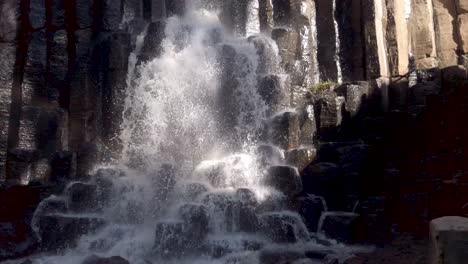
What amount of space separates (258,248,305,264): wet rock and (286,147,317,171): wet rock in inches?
116

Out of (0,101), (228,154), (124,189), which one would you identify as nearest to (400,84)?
(228,154)

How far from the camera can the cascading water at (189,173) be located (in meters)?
9.03

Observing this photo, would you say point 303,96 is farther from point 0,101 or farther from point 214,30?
point 0,101

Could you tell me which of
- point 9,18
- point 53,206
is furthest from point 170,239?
point 9,18

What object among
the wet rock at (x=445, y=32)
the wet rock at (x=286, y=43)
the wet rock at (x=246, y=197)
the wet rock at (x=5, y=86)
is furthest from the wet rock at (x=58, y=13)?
the wet rock at (x=445, y=32)

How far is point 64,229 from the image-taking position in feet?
32.1

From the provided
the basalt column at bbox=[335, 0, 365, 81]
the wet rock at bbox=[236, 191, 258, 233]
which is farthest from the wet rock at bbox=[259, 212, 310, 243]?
the basalt column at bbox=[335, 0, 365, 81]

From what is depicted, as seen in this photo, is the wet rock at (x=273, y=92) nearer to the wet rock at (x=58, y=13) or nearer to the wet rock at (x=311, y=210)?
the wet rock at (x=311, y=210)

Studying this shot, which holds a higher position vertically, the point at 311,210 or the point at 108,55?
the point at 108,55

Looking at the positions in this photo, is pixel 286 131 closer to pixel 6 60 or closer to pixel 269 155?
pixel 269 155

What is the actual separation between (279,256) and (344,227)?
1804 millimetres

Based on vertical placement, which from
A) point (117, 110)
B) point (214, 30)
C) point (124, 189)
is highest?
point (214, 30)

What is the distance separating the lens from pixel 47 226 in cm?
999

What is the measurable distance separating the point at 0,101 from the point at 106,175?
469 centimetres
